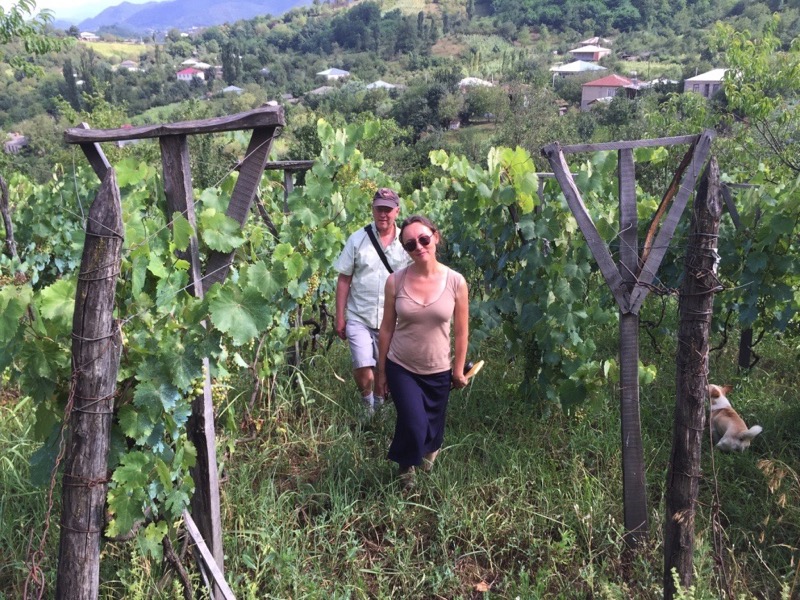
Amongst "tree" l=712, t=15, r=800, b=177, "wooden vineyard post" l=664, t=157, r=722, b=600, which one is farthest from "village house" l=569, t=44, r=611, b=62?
"wooden vineyard post" l=664, t=157, r=722, b=600

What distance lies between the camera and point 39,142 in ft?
147

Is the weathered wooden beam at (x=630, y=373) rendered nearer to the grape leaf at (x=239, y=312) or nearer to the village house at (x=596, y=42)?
the grape leaf at (x=239, y=312)

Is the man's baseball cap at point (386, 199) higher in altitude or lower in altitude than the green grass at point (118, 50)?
lower

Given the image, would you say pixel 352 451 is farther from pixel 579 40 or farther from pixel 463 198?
pixel 579 40

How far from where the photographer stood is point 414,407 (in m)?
3.07

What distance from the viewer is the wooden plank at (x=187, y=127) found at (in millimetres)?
2090

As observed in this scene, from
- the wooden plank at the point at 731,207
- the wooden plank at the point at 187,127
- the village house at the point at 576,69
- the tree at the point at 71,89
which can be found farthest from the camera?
the village house at the point at 576,69

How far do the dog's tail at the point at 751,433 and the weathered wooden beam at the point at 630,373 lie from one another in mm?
969

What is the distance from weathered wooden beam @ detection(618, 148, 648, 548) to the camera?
→ 8.83 feet

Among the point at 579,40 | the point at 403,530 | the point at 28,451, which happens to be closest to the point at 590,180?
the point at 403,530

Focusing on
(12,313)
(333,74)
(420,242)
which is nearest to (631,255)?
(420,242)

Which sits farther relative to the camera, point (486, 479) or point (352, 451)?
point (352, 451)

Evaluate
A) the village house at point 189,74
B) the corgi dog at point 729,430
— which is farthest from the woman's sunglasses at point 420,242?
the village house at point 189,74

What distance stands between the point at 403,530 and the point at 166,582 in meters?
1.02
